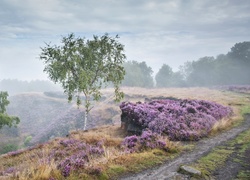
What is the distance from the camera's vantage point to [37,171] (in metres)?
8.34

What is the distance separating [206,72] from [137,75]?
1434 inches

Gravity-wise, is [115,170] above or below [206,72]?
below

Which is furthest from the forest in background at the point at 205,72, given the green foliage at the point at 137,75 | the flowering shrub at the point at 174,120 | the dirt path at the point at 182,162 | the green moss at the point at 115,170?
the green moss at the point at 115,170

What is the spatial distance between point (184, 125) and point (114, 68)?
490 inches

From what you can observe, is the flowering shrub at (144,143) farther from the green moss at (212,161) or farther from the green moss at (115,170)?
the green moss at (212,161)

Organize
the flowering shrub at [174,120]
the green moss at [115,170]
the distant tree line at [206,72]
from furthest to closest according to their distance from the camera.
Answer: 1. the distant tree line at [206,72]
2. the flowering shrub at [174,120]
3. the green moss at [115,170]

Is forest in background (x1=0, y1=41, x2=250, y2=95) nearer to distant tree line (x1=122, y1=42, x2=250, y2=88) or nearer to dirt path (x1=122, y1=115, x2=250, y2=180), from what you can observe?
distant tree line (x1=122, y1=42, x2=250, y2=88)

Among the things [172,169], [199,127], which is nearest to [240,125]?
[199,127]

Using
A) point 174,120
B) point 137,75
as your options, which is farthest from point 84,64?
point 137,75

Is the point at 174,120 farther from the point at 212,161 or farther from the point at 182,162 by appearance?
the point at 182,162

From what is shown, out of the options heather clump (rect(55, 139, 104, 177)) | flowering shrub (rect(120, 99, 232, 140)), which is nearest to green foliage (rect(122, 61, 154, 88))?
flowering shrub (rect(120, 99, 232, 140))

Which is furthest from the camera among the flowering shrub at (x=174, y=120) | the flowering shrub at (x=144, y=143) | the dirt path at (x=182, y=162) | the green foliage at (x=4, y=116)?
the green foliage at (x=4, y=116)

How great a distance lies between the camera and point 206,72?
381 feet

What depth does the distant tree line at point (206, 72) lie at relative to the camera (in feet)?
323
